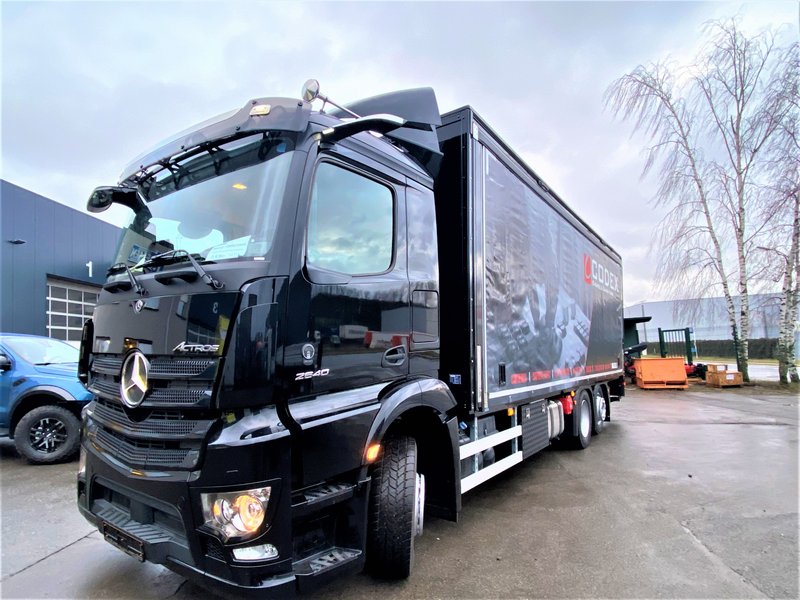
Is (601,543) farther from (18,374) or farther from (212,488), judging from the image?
(18,374)

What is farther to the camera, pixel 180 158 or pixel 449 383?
pixel 449 383

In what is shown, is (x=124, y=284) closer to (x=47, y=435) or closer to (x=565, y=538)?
(x=565, y=538)

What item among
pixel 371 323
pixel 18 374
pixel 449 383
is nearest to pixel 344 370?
pixel 371 323

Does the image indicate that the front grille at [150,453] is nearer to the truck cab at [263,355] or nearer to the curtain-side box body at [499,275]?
the truck cab at [263,355]

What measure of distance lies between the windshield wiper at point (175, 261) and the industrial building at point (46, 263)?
12036 millimetres

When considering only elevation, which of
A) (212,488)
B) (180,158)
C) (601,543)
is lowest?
(601,543)

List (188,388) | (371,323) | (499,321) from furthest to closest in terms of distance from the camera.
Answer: (499,321) → (371,323) → (188,388)

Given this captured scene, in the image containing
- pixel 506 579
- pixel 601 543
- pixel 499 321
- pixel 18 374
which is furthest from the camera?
pixel 18 374

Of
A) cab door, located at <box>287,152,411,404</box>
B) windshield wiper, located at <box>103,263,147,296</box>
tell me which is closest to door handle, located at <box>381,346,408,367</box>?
cab door, located at <box>287,152,411,404</box>

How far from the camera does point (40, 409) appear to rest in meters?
5.84

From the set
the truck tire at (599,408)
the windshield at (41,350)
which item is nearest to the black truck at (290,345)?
the windshield at (41,350)

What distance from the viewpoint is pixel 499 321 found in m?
4.29

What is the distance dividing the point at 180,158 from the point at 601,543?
4.34 m

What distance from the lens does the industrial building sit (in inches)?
530
